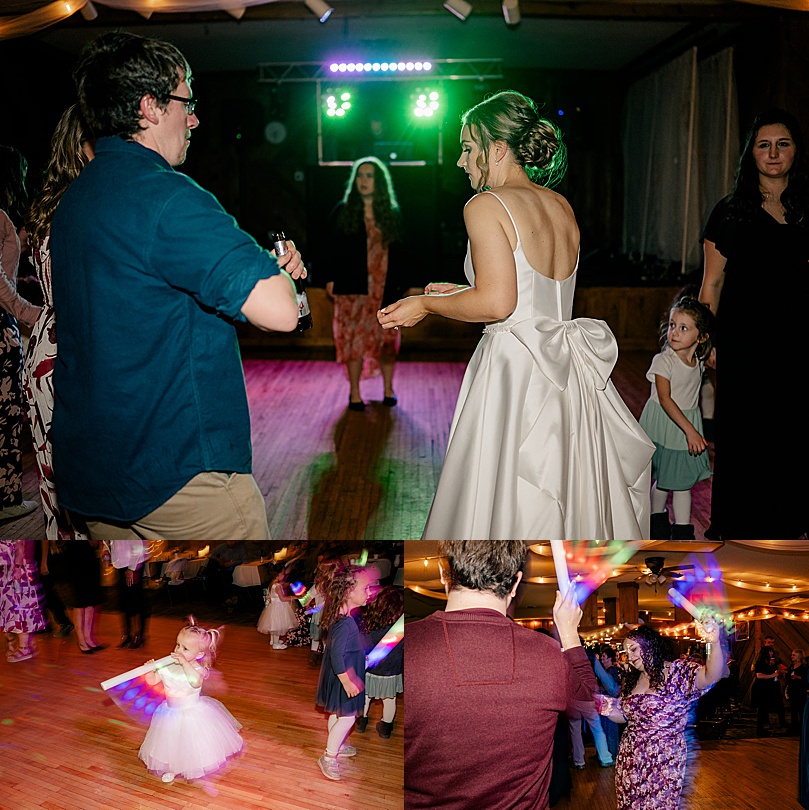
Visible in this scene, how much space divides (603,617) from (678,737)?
21 cm

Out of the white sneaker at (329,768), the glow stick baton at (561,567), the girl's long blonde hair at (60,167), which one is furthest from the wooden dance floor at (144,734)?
the girl's long blonde hair at (60,167)

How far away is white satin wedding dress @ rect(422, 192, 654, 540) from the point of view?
2.22 meters

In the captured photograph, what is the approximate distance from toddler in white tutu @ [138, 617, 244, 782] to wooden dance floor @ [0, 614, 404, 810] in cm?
2

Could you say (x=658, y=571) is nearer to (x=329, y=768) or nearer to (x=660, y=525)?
(x=329, y=768)

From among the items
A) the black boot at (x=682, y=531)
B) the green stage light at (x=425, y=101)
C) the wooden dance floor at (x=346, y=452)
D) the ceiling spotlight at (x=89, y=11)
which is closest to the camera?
the black boot at (x=682, y=531)

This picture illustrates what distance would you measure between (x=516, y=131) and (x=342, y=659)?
4.39ft

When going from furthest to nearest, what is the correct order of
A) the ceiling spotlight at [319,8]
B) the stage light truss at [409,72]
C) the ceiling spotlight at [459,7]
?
1. the stage light truss at [409,72]
2. the ceiling spotlight at [459,7]
3. the ceiling spotlight at [319,8]

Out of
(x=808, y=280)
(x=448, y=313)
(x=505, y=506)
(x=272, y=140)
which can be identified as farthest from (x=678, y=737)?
(x=272, y=140)

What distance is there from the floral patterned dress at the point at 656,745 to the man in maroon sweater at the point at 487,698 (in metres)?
0.09

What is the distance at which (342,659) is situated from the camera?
1.45m

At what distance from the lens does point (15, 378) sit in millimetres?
3736

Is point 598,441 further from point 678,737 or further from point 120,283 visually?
point 120,283

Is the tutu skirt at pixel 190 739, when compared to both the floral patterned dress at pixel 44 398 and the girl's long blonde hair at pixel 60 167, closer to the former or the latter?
the floral patterned dress at pixel 44 398

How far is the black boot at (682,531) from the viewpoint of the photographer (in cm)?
322
